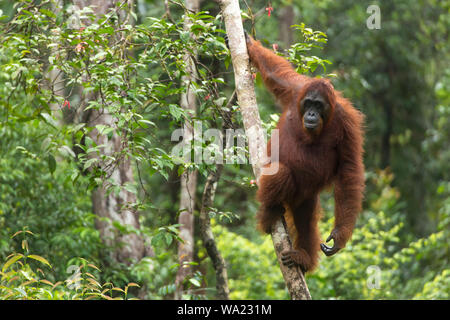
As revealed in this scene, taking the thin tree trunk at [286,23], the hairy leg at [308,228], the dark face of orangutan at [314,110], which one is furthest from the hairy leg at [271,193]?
the thin tree trunk at [286,23]

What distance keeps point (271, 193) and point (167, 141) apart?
3597mm

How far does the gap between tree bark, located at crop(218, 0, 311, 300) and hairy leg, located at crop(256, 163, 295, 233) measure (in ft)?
0.66

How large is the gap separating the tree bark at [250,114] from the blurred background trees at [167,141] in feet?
Answer: 0.51

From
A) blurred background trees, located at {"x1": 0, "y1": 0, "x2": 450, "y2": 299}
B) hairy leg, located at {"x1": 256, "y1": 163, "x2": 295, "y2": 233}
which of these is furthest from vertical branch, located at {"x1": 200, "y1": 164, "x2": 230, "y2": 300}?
hairy leg, located at {"x1": 256, "y1": 163, "x2": 295, "y2": 233}

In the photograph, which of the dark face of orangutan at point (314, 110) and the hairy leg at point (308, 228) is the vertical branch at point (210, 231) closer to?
the hairy leg at point (308, 228)

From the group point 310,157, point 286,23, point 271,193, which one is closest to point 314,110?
point 310,157

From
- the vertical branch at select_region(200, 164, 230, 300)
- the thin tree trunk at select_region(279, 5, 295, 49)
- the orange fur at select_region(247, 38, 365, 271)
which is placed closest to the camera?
the orange fur at select_region(247, 38, 365, 271)

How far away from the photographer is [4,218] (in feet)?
17.7

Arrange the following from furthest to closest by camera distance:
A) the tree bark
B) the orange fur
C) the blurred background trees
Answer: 1. the orange fur
2. the blurred background trees
3. the tree bark

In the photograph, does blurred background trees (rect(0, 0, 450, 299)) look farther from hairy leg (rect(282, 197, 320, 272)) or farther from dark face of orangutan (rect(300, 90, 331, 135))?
hairy leg (rect(282, 197, 320, 272))

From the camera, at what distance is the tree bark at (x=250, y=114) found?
3359 mm

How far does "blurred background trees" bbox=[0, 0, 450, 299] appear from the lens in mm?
3859

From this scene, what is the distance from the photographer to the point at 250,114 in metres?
3.69
